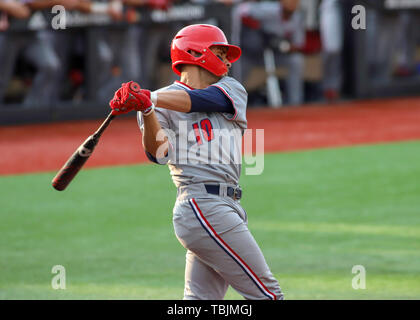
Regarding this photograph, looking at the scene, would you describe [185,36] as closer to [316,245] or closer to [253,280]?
[253,280]

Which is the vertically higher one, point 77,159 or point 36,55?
point 36,55

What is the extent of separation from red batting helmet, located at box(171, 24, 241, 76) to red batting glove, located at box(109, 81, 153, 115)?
1.59 ft

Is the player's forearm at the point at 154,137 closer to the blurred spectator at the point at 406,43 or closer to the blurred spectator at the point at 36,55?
the blurred spectator at the point at 36,55

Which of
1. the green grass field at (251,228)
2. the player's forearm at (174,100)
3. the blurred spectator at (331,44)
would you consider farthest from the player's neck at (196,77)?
the blurred spectator at (331,44)

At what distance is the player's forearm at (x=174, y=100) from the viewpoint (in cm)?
351

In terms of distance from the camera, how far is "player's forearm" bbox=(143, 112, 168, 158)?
3501 mm

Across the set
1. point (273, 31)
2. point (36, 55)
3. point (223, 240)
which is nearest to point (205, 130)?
point (223, 240)

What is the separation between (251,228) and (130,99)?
326 cm

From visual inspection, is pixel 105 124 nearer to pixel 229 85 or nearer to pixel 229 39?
pixel 229 85

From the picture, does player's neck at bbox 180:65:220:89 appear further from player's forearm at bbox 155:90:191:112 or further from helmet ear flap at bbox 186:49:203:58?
player's forearm at bbox 155:90:191:112

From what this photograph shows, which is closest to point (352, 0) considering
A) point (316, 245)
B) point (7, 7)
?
point (7, 7)

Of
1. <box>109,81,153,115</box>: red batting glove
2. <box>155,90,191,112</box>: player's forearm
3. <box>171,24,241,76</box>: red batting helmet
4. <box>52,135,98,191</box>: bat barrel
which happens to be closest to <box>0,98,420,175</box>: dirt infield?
<box>52,135,98,191</box>: bat barrel

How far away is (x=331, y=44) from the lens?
1416 centimetres
